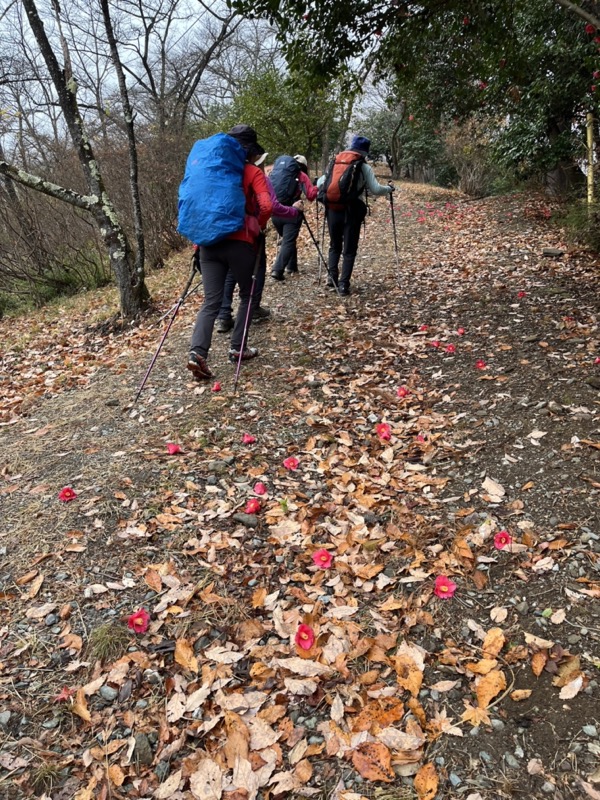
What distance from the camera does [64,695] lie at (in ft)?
7.60

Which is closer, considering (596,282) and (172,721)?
(172,721)

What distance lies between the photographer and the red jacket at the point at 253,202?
14.9 ft

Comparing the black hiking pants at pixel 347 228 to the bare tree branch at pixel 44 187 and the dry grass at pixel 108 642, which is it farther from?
the dry grass at pixel 108 642

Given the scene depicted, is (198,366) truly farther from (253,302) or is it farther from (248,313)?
(253,302)

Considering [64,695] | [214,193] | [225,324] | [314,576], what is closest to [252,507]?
[314,576]

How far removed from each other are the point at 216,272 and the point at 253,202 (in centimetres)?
73

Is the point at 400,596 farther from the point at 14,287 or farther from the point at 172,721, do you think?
the point at 14,287

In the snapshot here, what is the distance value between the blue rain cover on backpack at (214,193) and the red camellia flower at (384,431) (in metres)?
2.10

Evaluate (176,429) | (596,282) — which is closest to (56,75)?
(176,429)

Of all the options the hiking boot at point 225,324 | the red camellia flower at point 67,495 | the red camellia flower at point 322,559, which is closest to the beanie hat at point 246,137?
the hiking boot at point 225,324

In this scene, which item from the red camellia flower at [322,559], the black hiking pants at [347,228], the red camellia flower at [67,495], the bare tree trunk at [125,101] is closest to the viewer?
the red camellia flower at [322,559]

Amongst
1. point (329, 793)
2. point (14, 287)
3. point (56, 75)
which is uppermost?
point (56, 75)

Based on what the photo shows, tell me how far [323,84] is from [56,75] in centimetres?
410

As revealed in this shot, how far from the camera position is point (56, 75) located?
7070mm
